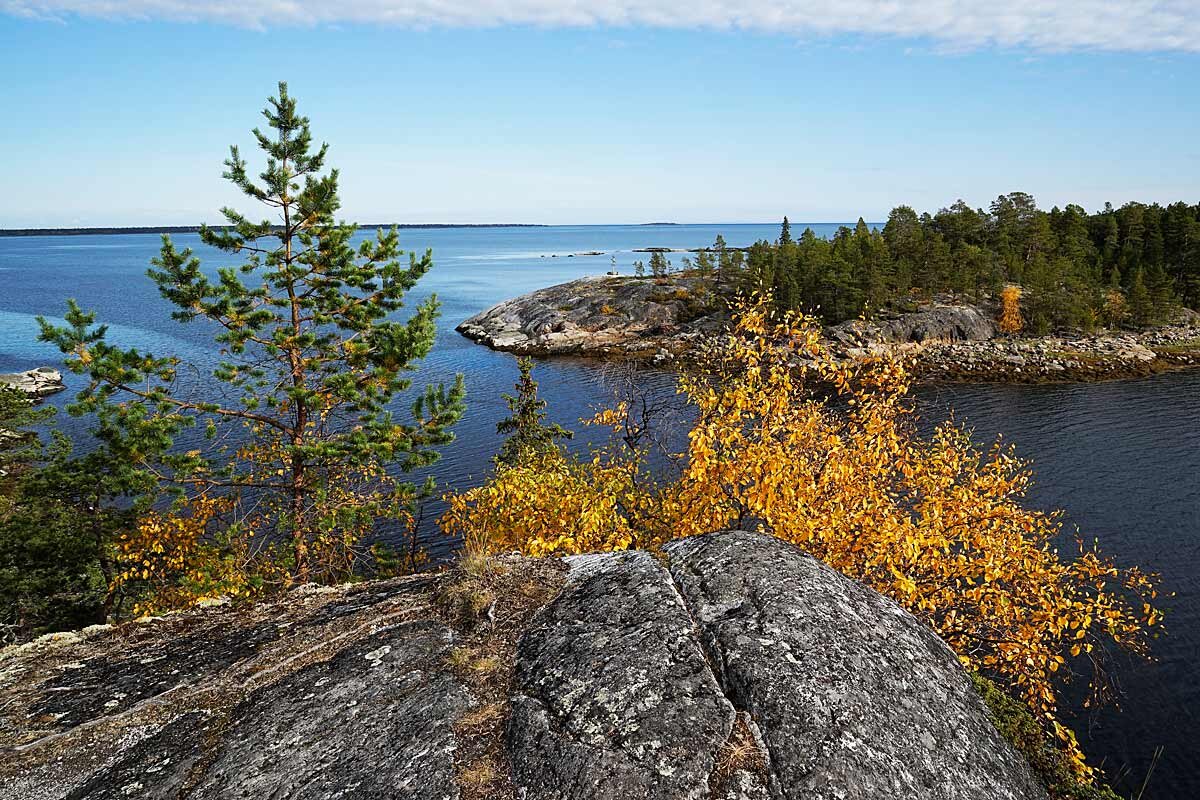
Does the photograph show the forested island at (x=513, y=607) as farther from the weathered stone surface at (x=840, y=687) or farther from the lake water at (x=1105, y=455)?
the lake water at (x=1105, y=455)

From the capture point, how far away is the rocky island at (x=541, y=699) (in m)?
5.93

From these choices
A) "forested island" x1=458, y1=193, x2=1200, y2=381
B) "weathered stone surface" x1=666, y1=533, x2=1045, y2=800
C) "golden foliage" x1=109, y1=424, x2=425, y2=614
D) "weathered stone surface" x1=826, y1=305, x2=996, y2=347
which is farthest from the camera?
"weathered stone surface" x1=826, y1=305, x2=996, y2=347

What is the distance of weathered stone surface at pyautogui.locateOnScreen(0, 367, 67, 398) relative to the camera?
6406cm

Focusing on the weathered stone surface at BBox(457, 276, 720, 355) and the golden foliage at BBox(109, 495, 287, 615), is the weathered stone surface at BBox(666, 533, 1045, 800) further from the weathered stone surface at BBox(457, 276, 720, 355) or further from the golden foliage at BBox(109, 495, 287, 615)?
the weathered stone surface at BBox(457, 276, 720, 355)

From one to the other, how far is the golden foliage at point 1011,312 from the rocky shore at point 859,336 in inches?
60.3

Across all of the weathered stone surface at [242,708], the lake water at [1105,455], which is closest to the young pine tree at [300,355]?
the weathered stone surface at [242,708]

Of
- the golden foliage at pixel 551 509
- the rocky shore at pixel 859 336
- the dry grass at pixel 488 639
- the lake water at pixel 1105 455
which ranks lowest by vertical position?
the lake water at pixel 1105 455

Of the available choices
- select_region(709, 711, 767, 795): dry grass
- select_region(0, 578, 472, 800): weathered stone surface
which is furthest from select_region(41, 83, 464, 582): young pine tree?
select_region(709, 711, 767, 795): dry grass

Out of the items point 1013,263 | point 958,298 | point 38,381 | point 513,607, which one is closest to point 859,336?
point 958,298

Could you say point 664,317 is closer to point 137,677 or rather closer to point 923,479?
point 923,479

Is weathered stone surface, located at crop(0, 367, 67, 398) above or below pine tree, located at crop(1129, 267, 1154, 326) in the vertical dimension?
below

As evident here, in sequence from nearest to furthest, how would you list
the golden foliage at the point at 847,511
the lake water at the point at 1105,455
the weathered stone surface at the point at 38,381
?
the golden foliage at the point at 847,511 < the lake water at the point at 1105,455 < the weathered stone surface at the point at 38,381

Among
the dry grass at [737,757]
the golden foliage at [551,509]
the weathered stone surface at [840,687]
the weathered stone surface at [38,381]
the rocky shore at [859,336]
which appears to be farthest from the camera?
the rocky shore at [859,336]

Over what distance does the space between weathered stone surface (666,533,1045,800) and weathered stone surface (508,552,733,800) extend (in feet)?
1.30
